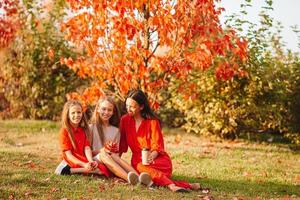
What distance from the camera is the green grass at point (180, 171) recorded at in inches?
235

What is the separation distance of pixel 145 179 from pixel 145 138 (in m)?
0.60

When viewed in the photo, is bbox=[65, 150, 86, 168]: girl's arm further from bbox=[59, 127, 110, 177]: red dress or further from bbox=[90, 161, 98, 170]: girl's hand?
bbox=[90, 161, 98, 170]: girl's hand

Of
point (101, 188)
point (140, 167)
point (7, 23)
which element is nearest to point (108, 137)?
point (140, 167)

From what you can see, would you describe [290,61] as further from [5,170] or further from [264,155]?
[5,170]

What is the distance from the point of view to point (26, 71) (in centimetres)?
1476

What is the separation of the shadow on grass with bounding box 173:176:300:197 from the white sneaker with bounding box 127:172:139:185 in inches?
37.8

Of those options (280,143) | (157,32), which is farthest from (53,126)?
(157,32)

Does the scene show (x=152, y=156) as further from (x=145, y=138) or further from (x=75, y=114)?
(x=75, y=114)

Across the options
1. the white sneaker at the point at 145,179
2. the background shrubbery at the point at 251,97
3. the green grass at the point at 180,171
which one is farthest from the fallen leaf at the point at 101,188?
the background shrubbery at the point at 251,97

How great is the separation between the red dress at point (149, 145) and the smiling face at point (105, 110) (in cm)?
17

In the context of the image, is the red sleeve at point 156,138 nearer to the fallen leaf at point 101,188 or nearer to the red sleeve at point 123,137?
the red sleeve at point 123,137

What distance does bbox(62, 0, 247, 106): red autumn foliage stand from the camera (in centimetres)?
776

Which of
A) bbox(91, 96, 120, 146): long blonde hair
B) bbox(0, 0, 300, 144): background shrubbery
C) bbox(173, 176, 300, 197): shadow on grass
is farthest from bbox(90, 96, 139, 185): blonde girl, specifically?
bbox(0, 0, 300, 144): background shrubbery

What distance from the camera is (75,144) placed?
680 cm
